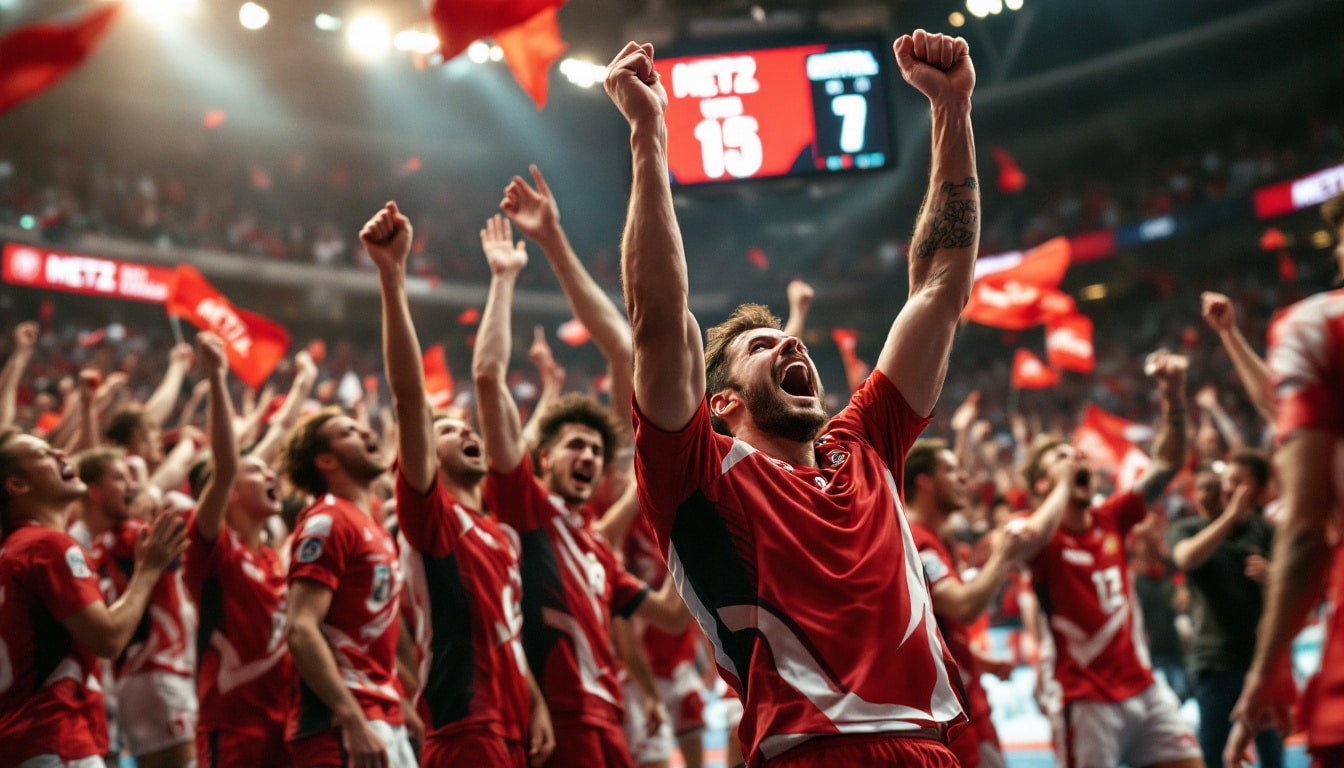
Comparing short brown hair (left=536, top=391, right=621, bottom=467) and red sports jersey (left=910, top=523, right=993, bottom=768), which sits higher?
short brown hair (left=536, top=391, right=621, bottom=467)

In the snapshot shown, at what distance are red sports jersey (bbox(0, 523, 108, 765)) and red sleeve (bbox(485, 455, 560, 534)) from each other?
5.26 feet

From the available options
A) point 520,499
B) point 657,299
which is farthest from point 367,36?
point 657,299

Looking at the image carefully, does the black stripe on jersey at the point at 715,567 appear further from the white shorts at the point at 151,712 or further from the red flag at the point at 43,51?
the white shorts at the point at 151,712

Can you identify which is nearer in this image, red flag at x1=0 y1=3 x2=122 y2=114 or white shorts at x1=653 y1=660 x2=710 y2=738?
red flag at x1=0 y1=3 x2=122 y2=114

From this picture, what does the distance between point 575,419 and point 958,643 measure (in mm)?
2233

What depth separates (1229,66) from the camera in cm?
2817

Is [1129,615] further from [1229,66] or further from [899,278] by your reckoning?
[1229,66]

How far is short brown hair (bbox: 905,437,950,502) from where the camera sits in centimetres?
605

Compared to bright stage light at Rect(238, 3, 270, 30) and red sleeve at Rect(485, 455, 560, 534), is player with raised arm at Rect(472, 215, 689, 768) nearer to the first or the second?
red sleeve at Rect(485, 455, 560, 534)

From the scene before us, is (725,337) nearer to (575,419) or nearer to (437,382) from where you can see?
(575,419)

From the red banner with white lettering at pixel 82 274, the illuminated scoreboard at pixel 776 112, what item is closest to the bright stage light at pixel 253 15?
the red banner with white lettering at pixel 82 274

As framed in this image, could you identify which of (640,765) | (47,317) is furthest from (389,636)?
(47,317)

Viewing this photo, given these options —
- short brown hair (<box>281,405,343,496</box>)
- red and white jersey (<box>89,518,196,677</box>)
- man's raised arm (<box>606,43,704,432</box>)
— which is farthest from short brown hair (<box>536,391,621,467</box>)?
man's raised arm (<box>606,43,704,432</box>)

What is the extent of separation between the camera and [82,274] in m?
21.7
